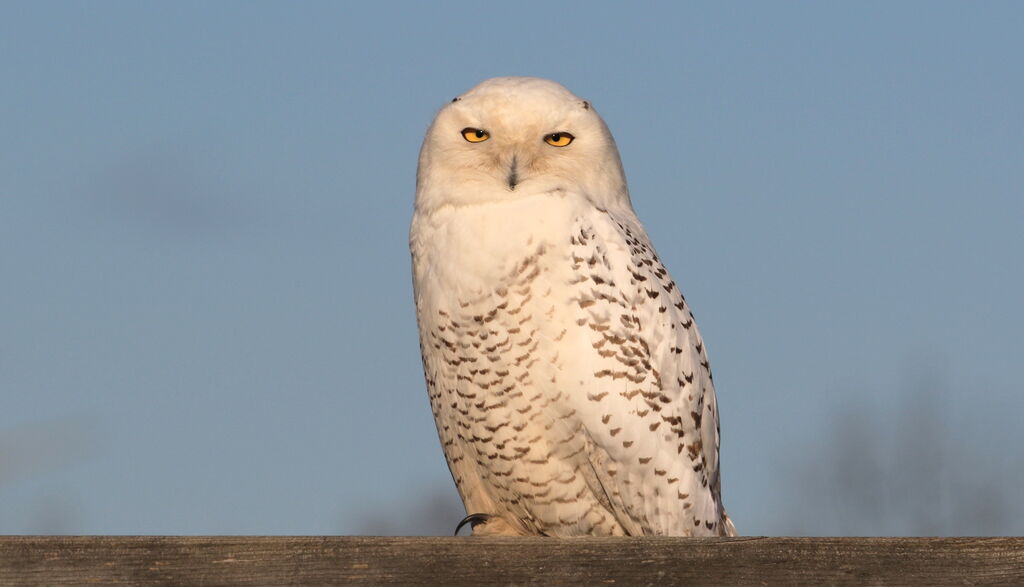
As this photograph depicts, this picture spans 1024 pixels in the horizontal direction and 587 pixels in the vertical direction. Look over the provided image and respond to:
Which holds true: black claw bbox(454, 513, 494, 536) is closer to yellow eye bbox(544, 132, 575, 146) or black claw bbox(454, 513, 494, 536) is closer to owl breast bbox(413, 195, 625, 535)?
owl breast bbox(413, 195, 625, 535)

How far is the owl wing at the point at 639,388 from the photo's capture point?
4207mm

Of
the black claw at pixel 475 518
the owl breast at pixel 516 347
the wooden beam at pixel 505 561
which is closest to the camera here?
the wooden beam at pixel 505 561

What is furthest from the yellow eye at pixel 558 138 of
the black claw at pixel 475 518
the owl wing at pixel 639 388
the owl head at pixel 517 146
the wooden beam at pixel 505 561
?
the wooden beam at pixel 505 561

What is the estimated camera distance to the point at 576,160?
14.1 ft

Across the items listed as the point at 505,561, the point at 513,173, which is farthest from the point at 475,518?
the point at 505,561

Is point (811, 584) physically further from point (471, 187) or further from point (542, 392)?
point (471, 187)

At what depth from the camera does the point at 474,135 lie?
427 cm

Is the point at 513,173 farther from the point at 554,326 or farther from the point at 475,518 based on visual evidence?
the point at 475,518

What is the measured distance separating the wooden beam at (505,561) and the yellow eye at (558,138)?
6.36ft

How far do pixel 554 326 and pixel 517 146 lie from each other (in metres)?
0.58

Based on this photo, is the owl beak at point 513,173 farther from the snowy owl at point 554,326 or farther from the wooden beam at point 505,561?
the wooden beam at point 505,561

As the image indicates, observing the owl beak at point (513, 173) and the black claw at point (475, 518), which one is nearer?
the owl beak at point (513, 173)

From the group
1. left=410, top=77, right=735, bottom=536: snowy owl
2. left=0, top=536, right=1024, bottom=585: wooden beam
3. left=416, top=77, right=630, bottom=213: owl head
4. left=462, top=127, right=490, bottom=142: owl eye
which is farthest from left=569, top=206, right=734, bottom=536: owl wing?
left=0, top=536, right=1024, bottom=585: wooden beam

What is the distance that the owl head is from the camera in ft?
13.7
